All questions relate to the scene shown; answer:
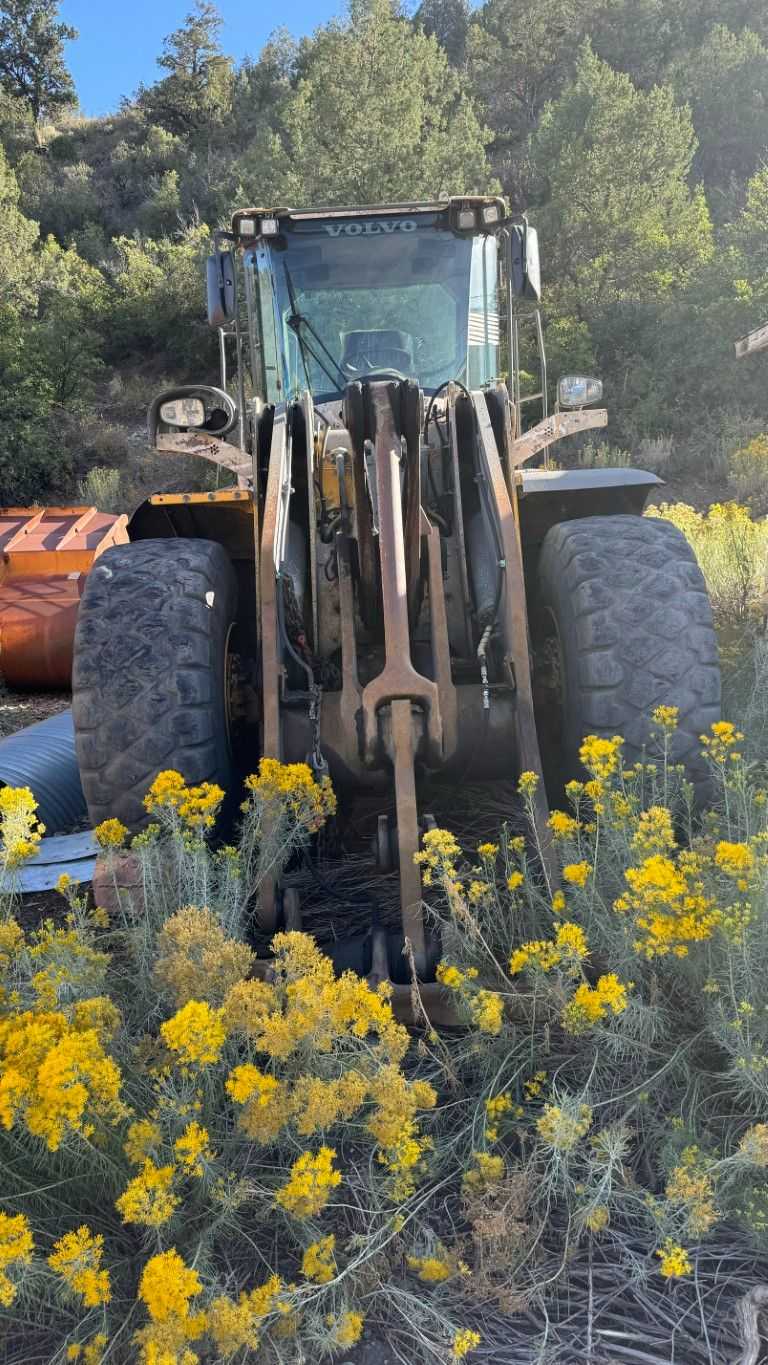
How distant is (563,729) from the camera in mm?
3264

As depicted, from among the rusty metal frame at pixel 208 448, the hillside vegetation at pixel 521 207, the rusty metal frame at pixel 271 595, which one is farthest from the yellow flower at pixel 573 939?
the hillside vegetation at pixel 521 207

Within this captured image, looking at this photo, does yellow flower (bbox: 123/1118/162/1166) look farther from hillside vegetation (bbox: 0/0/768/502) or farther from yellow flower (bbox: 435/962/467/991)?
hillside vegetation (bbox: 0/0/768/502)

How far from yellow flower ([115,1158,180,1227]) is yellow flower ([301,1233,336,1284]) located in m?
0.27

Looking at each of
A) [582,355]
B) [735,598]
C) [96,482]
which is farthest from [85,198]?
[735,598]

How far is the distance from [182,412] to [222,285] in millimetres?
1145

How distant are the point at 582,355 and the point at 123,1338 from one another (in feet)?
51.9

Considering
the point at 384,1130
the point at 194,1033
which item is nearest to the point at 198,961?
the point at 194,1033

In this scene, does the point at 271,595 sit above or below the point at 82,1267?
above

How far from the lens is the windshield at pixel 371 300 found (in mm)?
4277

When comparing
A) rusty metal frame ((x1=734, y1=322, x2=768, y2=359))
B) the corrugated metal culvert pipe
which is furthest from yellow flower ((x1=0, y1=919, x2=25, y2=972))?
rusty metal frame ((x1=734, y1=322, x2=768, y2=359))

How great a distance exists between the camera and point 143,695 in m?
3.02

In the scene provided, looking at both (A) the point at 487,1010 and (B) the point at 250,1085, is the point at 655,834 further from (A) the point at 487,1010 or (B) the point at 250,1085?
(B) the point at 250,1085

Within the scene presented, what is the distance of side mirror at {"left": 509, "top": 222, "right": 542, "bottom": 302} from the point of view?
4.34m

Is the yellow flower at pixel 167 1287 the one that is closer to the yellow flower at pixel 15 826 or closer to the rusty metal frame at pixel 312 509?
the yellow flower at pixel 15 826
